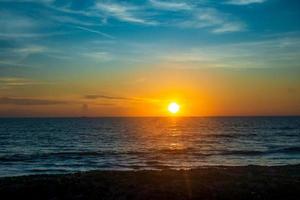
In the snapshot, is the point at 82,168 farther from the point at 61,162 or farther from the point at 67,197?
the point at 67,197

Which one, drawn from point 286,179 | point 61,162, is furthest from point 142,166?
point 286,179

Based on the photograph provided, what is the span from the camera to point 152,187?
59.5 ft

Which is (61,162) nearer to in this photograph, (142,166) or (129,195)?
(142,166)

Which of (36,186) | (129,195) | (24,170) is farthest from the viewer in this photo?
(24,170)

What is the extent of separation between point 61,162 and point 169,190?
28.4 meters

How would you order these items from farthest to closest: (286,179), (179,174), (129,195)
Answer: (179,174) < (286,179) < (129,195)

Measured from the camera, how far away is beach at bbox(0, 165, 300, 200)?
16.9m

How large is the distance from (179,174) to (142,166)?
17.3 metres

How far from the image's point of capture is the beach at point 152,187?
16938 millimetres

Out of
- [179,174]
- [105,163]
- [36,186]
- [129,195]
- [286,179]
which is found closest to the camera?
[129,195]

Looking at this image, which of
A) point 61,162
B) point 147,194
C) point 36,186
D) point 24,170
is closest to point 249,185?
point 147,194

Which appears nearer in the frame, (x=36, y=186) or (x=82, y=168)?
(x=36, y=186)

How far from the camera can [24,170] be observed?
3722 centimetres

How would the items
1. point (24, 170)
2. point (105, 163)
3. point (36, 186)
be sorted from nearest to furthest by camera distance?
1. point (36, 186)
2. point (24, 170)
3. point (105, 163)
